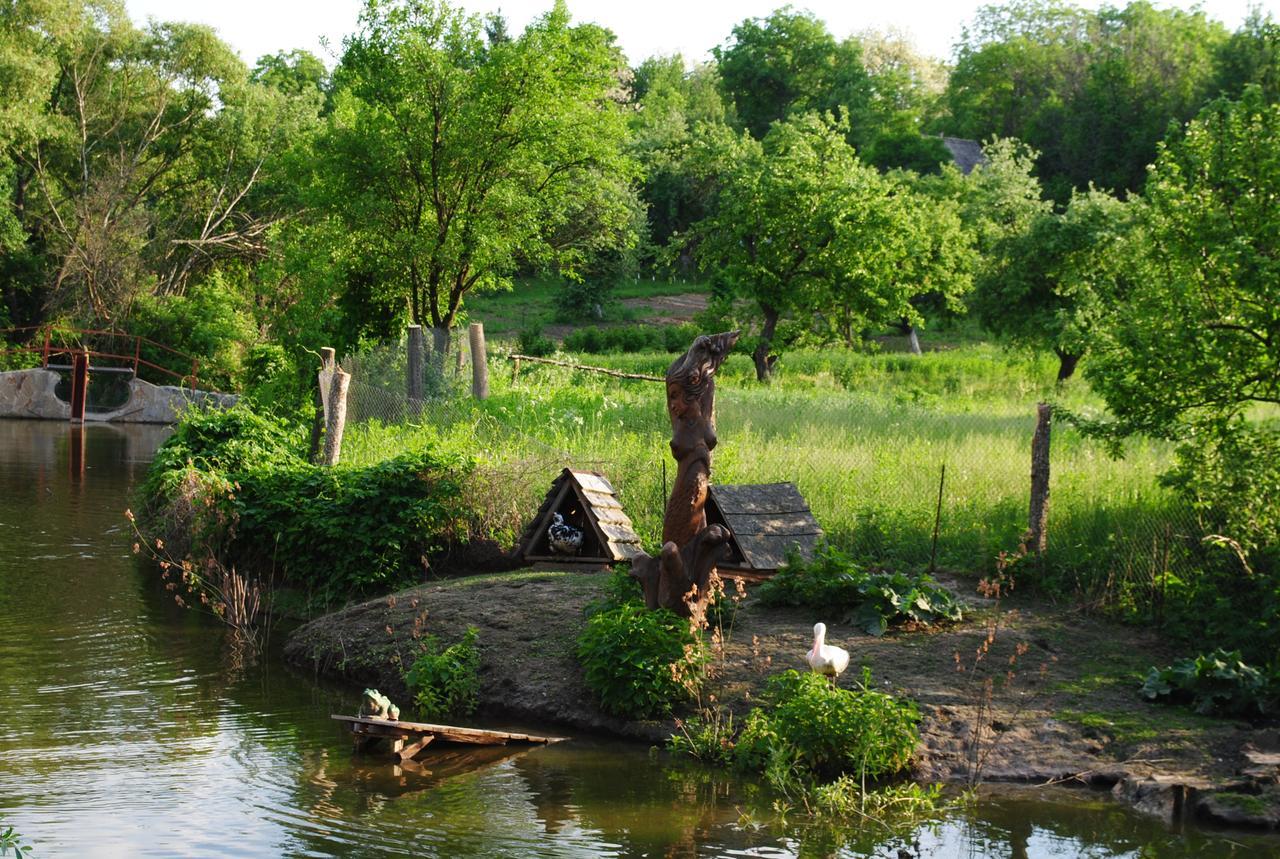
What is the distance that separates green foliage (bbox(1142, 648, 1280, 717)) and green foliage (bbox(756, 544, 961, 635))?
5.77 ft

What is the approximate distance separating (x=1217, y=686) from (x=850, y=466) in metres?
5.89

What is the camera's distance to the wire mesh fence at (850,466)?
1239 cm

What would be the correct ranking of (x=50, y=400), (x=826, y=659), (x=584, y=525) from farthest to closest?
(x=50, y=400) → (x=584, y=525) → (x=826, y=659)

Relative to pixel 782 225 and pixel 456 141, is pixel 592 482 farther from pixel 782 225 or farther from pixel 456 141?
pixel 782 225

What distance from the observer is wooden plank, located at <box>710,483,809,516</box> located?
42.3 ft

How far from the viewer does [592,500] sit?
44.0 feet

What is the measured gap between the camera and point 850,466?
15328 millimetres

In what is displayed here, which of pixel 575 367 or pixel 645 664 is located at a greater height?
pixel 575 367

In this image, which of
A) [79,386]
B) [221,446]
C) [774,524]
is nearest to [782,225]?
[221,446]

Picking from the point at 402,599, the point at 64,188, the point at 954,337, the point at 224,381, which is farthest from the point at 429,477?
the point at 64,188

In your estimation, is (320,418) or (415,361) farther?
(415,361)

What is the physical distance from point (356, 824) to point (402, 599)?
4.87 meters

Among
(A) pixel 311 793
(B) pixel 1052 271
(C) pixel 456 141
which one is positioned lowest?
(A) pixel 311 793

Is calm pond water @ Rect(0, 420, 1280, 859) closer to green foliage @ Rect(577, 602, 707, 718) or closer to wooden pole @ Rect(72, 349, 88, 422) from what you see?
green foliage @ Rect(577, 602, 707, 718)
